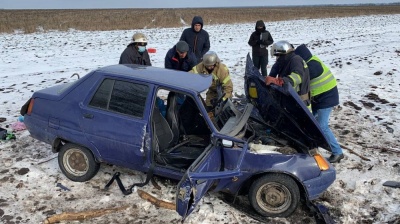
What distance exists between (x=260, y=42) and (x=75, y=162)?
19.3ft

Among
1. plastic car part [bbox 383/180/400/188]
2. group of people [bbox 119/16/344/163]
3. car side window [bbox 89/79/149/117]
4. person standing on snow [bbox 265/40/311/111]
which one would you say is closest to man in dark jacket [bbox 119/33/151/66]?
group of people [bbox 119/16/344/163]

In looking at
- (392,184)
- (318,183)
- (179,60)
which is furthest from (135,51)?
(392,184)

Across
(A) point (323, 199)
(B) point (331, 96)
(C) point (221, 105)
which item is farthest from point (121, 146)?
(B) point (331, 96)

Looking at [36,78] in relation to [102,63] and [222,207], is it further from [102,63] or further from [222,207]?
[222,207]

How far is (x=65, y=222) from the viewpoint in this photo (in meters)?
4.05

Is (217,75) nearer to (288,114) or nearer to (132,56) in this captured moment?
(132,56)

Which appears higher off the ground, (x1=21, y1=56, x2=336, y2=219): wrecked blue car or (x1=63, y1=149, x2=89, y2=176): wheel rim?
(x1=21, y1=56, x2=336, y2=219): wrecked blue car

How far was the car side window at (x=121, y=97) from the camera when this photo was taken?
4.38 m

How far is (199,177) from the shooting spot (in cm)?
345

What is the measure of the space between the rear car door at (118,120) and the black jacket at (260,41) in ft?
17.9

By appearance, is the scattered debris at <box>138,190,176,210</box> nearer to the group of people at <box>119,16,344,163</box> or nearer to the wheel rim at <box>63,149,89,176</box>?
the wheel rim at <box>63,149,89,176</box>

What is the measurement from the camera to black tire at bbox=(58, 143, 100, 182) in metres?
4.76

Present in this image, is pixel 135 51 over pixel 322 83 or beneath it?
over

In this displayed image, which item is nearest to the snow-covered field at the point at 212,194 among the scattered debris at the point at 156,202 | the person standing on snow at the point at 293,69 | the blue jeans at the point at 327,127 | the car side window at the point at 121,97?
the scattered debris at the point at 156,202
